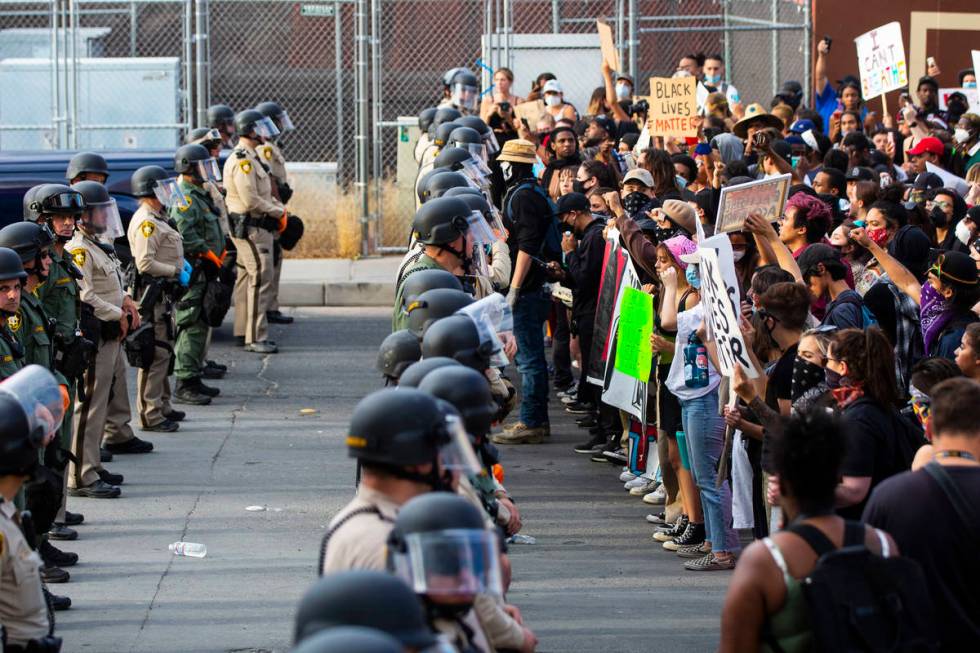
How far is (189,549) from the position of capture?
27.8ft

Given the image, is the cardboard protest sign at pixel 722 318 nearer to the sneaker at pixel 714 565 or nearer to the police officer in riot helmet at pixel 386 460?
the sneaker at pixel 714 565

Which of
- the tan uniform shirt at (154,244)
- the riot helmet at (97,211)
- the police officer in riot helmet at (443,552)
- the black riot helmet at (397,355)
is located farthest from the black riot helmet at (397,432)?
the tan uniform shirt at (154,244)

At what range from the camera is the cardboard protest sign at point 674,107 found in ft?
45.7

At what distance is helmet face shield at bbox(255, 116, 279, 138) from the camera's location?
1369 centimetres

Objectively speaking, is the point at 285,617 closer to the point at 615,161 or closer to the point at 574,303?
the point at 574,303

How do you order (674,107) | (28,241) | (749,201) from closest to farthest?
(28,241) → (749,201) → (674,107)

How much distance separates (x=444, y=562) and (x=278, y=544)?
208 inches

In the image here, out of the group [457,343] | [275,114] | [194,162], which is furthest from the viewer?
[275,114]

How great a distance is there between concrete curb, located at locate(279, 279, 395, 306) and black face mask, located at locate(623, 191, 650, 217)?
6.30 metres

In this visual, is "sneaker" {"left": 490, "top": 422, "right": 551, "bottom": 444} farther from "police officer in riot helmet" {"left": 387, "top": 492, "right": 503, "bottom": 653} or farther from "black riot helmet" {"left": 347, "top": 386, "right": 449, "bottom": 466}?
"police officer in riot helmet" {"left": 387, "top": 492, "right": 503, "bottom": 653}

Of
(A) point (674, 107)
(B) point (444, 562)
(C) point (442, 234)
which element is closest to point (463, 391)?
(B) point (444, 562)

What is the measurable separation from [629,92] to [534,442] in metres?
7.78

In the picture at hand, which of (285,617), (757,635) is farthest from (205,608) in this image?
(757,635)

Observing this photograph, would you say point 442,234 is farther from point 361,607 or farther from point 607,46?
point 607,46
